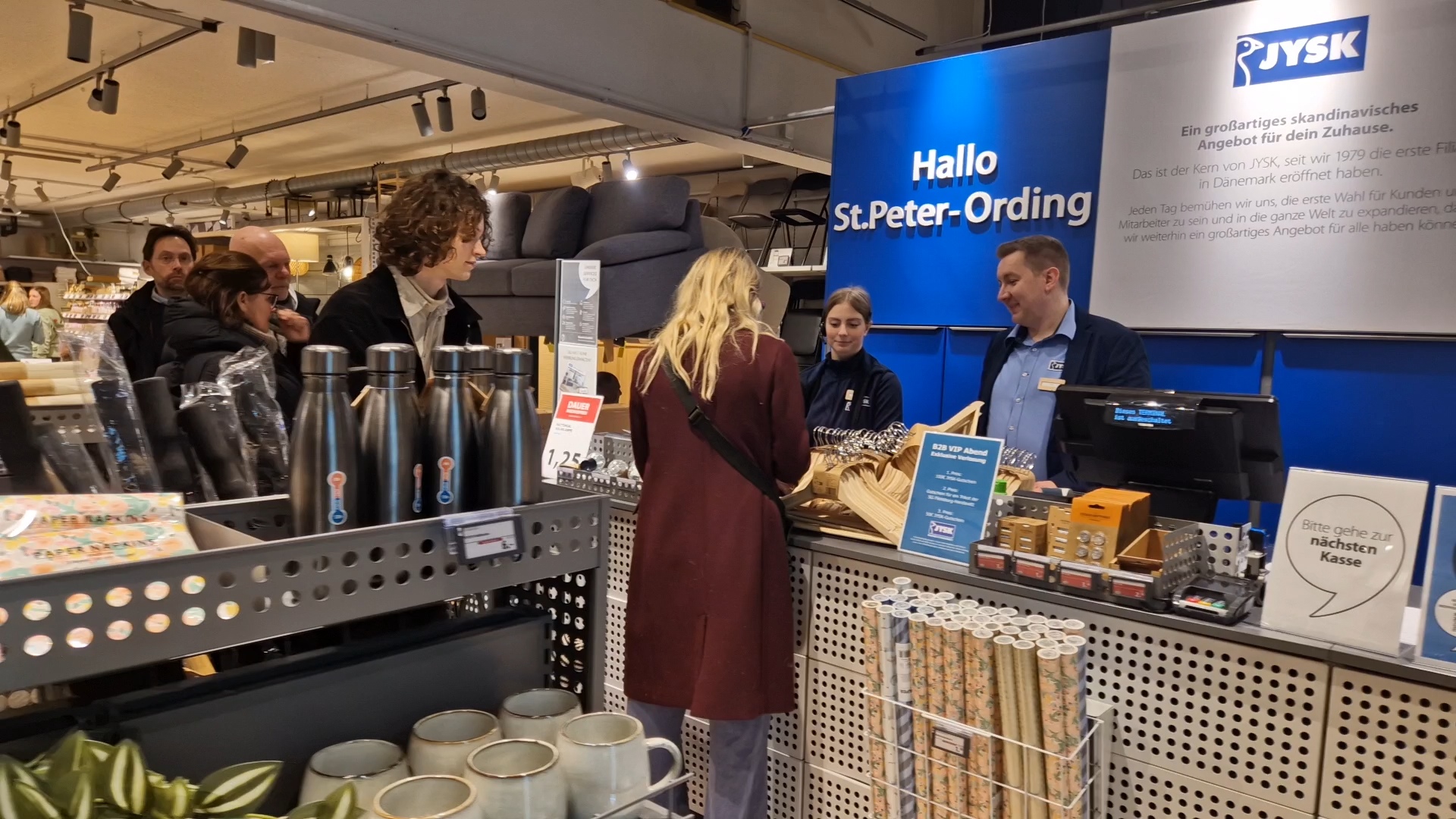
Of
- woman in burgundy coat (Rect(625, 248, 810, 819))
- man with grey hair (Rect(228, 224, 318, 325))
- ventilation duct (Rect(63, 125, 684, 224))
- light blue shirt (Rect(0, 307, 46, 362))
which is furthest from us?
light blue shirt (Rect(0, 307, 46, 362))

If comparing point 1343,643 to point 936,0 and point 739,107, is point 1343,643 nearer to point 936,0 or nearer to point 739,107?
point 739,107

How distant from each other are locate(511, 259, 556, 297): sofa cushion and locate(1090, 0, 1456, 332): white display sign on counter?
123 inches

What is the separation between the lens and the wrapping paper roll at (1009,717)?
5.33ft

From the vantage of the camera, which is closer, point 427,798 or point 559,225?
point 427,798

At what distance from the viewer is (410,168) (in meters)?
9.68

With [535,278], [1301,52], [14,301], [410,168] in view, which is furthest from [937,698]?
[14,301]

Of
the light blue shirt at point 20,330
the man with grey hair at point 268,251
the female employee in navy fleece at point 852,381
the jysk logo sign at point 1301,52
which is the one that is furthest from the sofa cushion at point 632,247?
the light blue shirt at point 20,330

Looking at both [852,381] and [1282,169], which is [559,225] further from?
[1282,169]

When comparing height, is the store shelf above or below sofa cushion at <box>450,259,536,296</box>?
below

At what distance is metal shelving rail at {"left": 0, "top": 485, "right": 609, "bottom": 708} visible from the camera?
2.49ft

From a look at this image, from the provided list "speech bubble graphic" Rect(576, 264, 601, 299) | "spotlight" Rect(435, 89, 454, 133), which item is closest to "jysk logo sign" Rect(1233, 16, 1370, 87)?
"speech bubble graphic" Rect(576, 264, 601, 299)

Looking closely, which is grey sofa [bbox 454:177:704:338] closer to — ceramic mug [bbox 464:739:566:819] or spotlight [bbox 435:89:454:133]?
spotlight [bbox 435:89:454:133]

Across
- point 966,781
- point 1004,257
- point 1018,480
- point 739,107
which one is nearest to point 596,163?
point 739,107

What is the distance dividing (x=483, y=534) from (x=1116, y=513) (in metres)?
1.40
